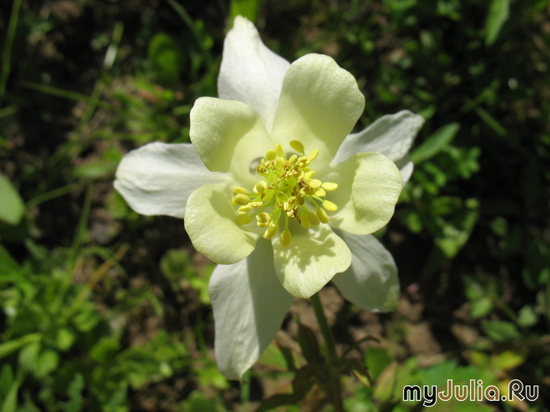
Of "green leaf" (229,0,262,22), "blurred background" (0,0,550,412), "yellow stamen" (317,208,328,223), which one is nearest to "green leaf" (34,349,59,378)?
"blurred background" (0,0,550,412)

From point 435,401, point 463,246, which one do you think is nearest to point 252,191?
point 435,401

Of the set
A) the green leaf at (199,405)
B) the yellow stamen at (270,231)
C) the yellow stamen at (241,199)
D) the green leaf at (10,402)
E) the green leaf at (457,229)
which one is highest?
the yellow stamen at (241,199)

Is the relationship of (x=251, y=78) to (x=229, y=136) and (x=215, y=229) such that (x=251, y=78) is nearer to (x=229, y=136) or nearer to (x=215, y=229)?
(x=229, y=136)

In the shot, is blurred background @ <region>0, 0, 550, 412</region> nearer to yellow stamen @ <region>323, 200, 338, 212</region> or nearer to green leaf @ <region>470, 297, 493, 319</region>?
green leaf @ <region>470, 297, 493, 319</region>

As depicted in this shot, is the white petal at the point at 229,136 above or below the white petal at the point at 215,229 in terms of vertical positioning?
above

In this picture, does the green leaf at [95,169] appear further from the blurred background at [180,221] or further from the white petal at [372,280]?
the white petal at [372,280]

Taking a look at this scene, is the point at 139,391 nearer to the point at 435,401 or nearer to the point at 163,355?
the point at 163,355

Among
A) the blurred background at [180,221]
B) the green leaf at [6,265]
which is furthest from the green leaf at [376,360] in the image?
the green leaf at [6,265]
